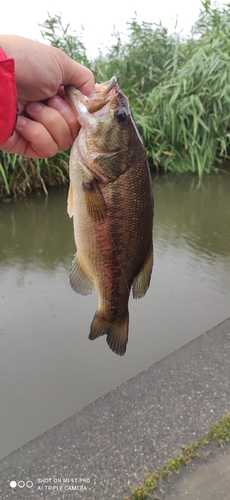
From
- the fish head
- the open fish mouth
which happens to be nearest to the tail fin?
the fish head

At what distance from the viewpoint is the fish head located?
46.2 inches

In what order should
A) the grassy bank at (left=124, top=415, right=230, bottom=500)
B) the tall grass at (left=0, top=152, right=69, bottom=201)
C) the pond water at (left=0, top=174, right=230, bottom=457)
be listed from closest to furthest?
the grassy bank at (left=124, top=415, right=230, bottom=500) < the pond water at (left=0, top=174, right=230, bottom=457) < the tall grass at (left=0, top=152, right=69, bottom=201)

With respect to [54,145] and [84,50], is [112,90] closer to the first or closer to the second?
[54,145]

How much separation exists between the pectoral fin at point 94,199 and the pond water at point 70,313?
117cm

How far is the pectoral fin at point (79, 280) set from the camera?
1.29 meters

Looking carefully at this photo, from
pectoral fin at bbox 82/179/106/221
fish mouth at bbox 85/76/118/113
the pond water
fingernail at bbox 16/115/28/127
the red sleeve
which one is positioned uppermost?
the red sleeve

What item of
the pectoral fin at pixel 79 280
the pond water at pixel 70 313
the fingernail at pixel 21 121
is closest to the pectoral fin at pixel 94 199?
the pectoral fin at pixel 79 280

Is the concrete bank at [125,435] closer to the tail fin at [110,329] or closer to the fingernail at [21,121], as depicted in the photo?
the tail fin at [110,329]

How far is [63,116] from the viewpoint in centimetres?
126

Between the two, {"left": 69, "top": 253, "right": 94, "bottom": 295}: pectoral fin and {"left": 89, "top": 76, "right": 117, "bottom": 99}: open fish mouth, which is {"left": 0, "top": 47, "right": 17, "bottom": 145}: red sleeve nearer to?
{"left": 89, "top": 76, "right": 117, "bottom": 99}: open fish mouth

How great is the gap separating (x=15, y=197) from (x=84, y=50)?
2.24 metres

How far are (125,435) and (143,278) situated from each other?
31.3 inches

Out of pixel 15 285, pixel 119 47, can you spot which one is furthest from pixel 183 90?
pixel 15 285

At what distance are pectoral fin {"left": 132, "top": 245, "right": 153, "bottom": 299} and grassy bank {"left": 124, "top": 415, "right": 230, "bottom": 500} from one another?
0.73 m
